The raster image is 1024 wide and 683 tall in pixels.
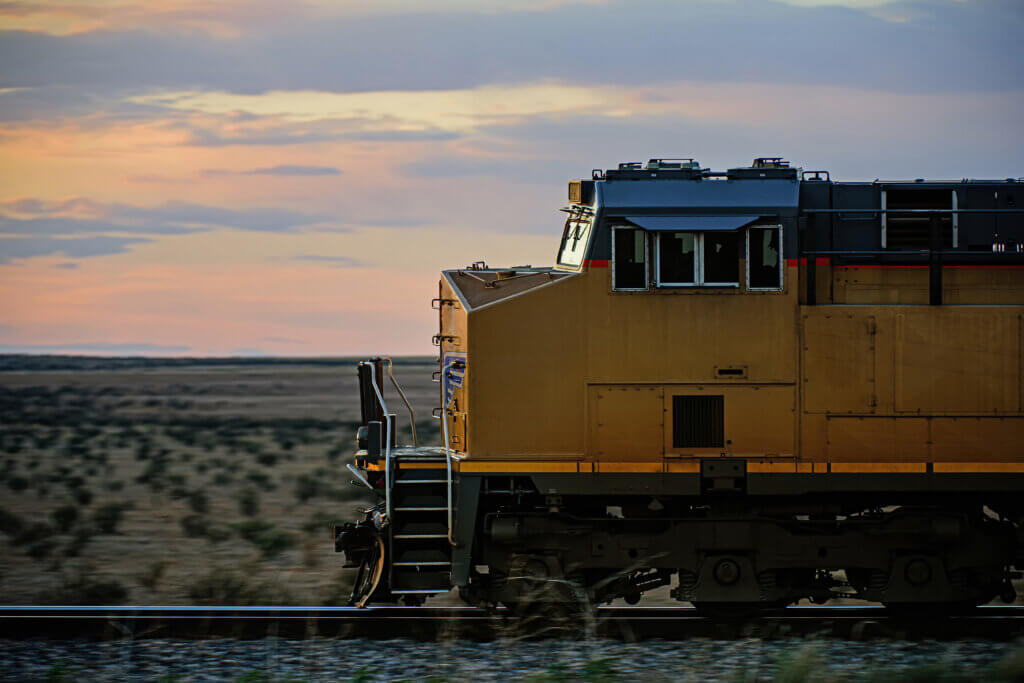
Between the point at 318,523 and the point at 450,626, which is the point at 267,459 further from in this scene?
the point at 450,626

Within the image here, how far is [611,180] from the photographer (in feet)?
33.2

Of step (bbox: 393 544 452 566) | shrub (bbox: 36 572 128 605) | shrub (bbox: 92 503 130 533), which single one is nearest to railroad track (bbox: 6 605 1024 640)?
step (bbox: 393 544 452 566)

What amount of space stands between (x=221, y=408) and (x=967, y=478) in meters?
48.9

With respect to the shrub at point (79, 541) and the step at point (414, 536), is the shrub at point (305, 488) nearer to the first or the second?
the shrub at point (79, 541)

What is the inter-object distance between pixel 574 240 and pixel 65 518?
1118cm

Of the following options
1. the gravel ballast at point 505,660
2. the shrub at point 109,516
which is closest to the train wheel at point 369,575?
the gravel ballast at point 505,660

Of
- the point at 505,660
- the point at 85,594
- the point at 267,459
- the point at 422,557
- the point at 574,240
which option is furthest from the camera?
the point at 267,459

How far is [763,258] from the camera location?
9750 millimetres

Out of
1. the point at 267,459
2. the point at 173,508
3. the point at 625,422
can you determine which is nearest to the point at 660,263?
the point at 625,422

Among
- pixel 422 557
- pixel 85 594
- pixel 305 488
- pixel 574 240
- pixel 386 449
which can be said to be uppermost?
pixel 574 240

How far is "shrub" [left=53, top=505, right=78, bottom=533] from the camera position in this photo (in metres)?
16.8

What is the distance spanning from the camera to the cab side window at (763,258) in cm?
973

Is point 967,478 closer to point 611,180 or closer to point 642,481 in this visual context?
point 642,481

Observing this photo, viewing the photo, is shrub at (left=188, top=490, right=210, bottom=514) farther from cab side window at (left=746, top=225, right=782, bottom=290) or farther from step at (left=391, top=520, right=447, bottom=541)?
cab side window at (left=746, top=225, right=782, bottom=290)
